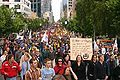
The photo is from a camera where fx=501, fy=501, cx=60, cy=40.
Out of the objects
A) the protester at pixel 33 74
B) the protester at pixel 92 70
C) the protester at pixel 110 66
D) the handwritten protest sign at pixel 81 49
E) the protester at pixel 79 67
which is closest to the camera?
the protester at pixel 33 74

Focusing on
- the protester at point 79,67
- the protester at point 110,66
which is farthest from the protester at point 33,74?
the protester at point 110,66

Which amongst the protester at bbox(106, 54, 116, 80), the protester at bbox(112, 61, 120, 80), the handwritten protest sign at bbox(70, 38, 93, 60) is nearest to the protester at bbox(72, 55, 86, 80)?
the protester at bbox(112, 61, 120, 80)

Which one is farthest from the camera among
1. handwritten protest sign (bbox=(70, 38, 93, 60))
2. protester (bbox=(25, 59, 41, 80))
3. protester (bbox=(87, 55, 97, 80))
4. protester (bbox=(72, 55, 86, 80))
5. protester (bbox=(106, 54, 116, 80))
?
handwritten protest sign (bbox=(70, 38, 93, 60))

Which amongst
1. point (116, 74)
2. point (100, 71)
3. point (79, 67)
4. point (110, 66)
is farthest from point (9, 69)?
point (110, 66)

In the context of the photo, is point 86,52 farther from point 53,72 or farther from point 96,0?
point 96,0

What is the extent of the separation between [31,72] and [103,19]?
32.3m

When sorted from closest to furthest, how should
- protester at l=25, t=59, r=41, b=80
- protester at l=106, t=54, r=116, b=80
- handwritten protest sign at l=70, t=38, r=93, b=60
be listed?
protester at l=25, t=59, r=41, b=80 → protester at l=106, t=54, r=116, b=80 → handwritten protest sign at l=70, t=38, r=93, b=60

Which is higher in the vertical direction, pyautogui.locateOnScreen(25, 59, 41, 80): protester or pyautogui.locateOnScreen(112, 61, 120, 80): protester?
pyautogui.locateOnScreen(25, 59, 41, 80): protester

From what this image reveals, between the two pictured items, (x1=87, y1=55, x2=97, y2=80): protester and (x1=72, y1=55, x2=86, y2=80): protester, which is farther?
(x1=87, y1=55, x2=97, y2=80): protester

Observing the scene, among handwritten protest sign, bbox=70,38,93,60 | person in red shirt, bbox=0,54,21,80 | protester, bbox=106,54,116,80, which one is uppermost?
handwritten protest sign, bbox=70,38,93,60

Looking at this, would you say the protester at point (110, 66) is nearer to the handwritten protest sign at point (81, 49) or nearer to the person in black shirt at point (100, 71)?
the person in black shirt at point (100, 71)

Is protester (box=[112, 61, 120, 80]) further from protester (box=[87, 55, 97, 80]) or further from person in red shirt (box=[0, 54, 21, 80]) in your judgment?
person in red shirt (box=[0, 54, 21, 80])

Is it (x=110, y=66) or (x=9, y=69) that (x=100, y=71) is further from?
(x=9, y=69)

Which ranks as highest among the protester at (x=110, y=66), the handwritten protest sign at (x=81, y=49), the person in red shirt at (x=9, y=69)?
the handwritten protest sign at (x=81, y=49)
